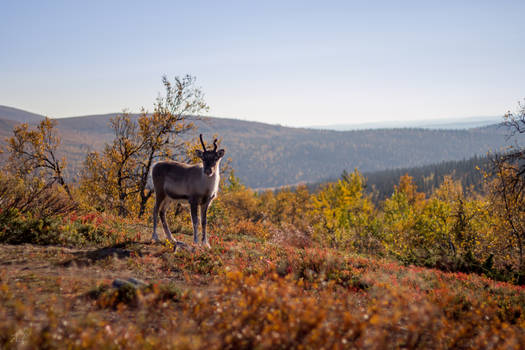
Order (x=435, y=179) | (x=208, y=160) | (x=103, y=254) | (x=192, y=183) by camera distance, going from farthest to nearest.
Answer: (x=435, y=179) → (x=192, y=183) → (x=208, y=160) → (x=103, y=254)

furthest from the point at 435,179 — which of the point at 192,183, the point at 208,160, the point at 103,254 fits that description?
the point at 103,254

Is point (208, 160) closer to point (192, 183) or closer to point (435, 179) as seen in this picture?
point (192, 183)

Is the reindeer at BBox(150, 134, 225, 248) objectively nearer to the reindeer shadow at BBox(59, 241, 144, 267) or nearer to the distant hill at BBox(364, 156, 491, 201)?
the reindeer shadow at BBox(59, 241, 144, 267)

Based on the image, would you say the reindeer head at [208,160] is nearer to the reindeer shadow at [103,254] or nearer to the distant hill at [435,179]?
the reindeer shadow at [103,254]

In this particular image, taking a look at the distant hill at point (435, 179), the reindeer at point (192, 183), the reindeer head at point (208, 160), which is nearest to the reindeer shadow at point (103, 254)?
the reindeer at point (192, 183)

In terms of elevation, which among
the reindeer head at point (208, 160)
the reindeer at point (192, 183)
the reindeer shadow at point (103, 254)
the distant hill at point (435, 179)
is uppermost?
the reindeer head at point (208, 160)

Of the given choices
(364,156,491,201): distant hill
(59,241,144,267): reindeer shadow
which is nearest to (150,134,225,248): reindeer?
(59,241,144,267): reindeer shadow

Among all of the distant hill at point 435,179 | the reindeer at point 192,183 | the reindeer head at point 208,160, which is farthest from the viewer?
the distant hill at point 435,179

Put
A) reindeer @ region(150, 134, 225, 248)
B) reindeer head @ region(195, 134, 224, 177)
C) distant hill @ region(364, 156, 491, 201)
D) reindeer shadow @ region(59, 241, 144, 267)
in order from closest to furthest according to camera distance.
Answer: reindeer shadow @ region(59, 241, 144, 267) → reindeer head @ region(195, 134, 224, 177) → reindeer @ region(150, 134, 225, 248) → distant hill @ region(364, 156, 491, 201)

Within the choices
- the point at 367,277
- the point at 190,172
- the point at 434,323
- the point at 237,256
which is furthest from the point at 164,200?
the point at 434,323

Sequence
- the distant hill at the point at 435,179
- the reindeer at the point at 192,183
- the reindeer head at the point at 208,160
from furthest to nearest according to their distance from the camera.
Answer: the distant hill at the point at 435,179 < the reindeer at the point at 192,183 < the reindeer head at the point at 208,160

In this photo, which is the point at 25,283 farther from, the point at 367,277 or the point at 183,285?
the point at 367,277

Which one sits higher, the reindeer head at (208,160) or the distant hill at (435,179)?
the reindeer head at (208,160)

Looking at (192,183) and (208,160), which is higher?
(208,160)
